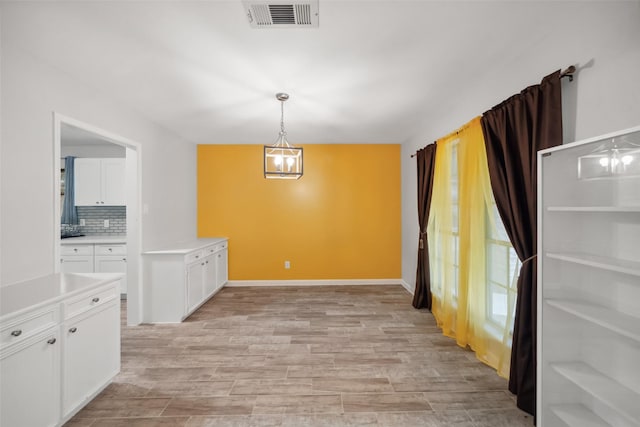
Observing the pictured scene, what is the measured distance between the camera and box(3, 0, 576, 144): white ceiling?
1.76 meters

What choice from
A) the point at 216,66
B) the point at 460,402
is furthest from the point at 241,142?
the point at 460,402

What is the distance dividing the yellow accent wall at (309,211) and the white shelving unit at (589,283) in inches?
141

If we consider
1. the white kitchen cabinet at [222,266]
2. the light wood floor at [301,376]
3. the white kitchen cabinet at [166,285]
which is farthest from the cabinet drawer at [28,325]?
the white kitchen cabinet at [222,266]

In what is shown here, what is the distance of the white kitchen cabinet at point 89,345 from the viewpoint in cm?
185

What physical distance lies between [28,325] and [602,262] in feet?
9.82

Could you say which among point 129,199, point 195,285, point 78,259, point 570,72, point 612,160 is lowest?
point 195,285

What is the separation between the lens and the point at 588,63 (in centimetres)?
164

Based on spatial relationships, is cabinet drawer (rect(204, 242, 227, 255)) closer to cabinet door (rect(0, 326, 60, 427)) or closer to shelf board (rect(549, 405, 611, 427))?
cabinet door (rect(0, 326, 60, 427))

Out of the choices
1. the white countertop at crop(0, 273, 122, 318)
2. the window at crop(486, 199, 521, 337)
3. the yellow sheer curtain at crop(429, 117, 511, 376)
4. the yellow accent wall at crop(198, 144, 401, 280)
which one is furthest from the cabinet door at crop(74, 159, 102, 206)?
the window at crop(486, 199, 521, 337)

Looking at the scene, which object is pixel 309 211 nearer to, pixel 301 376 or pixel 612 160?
pixel 301 376

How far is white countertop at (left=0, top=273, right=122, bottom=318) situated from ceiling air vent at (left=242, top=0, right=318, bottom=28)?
2.09 metres

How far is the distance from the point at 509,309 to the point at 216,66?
311 centimetres

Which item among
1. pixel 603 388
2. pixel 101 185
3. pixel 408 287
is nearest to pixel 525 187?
pixel 603 388

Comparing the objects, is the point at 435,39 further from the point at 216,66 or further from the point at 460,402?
A: the point at 460,402
